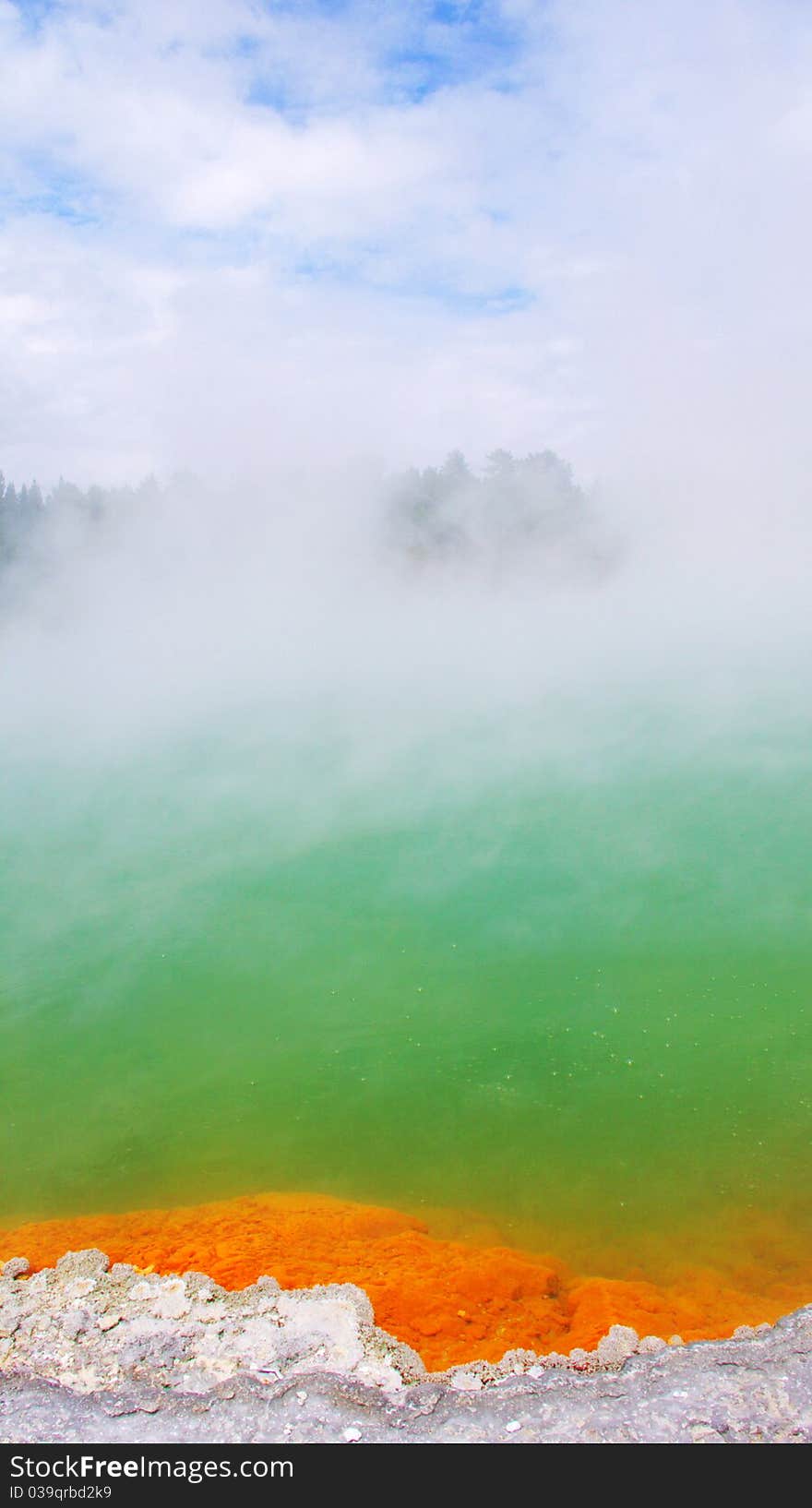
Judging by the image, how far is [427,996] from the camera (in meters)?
6.79

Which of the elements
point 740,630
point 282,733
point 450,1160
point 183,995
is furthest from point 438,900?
point 740,630

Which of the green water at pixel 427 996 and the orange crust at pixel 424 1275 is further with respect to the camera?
the green water at pixel 427 996

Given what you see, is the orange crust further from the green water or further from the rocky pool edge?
the green water

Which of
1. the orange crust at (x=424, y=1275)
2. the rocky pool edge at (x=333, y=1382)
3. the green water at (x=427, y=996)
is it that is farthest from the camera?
the green water at (x=427, y=996)

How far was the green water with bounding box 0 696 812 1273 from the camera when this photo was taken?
Result: 495 cm

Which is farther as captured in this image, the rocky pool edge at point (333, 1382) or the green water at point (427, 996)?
the green water at point (427, 996)

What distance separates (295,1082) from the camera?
5.87 meters

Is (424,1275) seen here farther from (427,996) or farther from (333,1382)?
(427,996)

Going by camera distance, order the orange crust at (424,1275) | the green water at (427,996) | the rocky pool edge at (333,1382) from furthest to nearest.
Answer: the green water at (427,996), the orange crust at (424,1275), the rocky pool edge at (333,1382)

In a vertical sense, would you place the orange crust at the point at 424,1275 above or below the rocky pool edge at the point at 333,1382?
below

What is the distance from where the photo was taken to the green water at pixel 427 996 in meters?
4.95

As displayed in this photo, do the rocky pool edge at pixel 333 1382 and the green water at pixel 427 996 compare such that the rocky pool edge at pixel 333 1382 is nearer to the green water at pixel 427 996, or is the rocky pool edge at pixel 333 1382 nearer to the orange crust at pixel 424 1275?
the orange crust at pixel 424 1275

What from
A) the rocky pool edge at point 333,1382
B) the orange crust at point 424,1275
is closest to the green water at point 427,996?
the orange crust at point 424,1275
